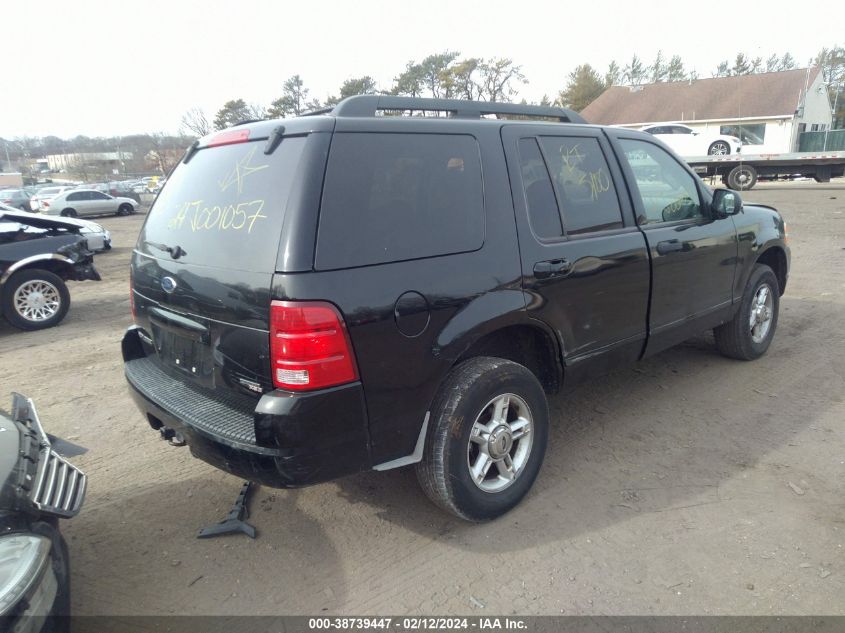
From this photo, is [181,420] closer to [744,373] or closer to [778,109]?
[744,373]

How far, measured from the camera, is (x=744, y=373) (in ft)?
15.7

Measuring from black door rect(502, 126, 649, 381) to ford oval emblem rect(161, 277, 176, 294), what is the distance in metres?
1.71

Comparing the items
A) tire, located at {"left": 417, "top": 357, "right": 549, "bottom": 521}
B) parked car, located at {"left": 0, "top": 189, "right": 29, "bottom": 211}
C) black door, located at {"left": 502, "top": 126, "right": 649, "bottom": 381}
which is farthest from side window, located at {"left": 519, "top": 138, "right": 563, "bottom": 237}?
parked car, located at {"left": 0, "top": 189, "right": 29, "bottom": 211}

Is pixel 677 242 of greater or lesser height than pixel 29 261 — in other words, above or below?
above

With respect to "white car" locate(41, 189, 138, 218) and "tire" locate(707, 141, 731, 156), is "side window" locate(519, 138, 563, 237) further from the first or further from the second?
"white car" locate(41, 189, 138, 218)

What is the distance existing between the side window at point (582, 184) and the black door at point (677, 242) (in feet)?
0.77

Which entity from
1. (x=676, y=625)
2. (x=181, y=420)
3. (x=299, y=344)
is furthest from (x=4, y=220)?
(x=676, y=625)

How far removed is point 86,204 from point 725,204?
2843cm

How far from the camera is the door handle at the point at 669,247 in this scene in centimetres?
373

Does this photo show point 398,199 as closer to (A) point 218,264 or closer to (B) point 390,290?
(B) point 390,290

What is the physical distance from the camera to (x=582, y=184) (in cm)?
345

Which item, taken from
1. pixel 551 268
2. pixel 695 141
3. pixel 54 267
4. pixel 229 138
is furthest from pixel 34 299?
pixel 695 141

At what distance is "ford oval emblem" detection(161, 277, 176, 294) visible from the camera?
110 inches

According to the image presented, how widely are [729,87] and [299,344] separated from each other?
44662 mm
